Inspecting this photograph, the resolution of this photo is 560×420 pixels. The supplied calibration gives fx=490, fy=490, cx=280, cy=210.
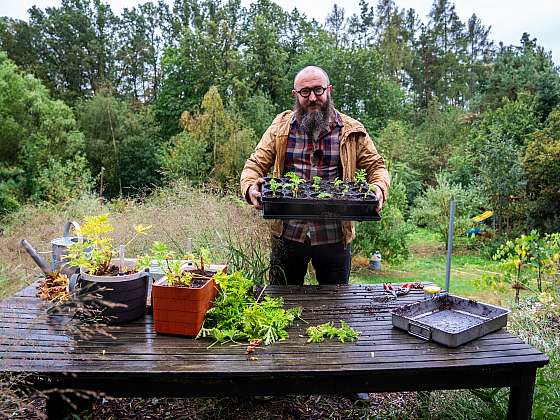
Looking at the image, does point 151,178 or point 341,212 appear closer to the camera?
point 341,212

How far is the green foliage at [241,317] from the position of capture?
1.98m

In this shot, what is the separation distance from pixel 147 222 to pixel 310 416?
4.11m

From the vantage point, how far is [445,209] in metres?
9.94

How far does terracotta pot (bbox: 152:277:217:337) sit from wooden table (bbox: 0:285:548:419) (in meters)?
0.04

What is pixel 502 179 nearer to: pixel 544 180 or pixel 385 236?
pixel 544 180

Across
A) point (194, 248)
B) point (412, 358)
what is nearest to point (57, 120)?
point (194, 248)

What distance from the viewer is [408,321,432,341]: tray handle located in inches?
78.7

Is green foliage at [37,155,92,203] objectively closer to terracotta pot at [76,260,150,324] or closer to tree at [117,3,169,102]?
terracotta pot at [76,260,150,324]

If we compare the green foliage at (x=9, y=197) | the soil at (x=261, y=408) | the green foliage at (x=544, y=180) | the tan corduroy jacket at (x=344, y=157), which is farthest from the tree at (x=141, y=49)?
the soil at (x=261, y=408)

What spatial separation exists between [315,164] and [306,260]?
22.8 inches

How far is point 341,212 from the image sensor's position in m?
2.41

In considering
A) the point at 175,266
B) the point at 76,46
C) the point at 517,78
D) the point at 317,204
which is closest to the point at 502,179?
the point at 517,78

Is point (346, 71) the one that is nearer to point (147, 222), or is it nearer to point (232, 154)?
point (232, 154)

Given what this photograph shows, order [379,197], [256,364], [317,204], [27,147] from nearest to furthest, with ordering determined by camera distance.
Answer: [256,364]
[317,204]
[379,197]
[27,147]
